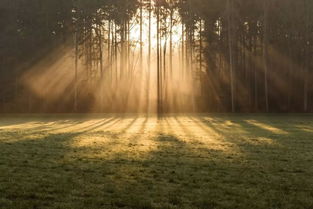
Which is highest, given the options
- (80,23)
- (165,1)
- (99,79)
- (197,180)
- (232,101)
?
(165,1)

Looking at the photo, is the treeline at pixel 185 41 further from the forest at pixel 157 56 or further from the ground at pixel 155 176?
the ground at pixel 155 176

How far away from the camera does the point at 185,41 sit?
1779 inches

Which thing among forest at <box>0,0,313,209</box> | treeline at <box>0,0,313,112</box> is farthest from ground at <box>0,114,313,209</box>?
treeline at <box>0,0,313,112</box>

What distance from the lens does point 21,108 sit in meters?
41.4

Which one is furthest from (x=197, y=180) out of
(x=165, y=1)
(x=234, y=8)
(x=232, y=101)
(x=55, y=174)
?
(x=165, y=1)

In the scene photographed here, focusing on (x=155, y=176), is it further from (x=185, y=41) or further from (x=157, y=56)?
(x=185, y=41)

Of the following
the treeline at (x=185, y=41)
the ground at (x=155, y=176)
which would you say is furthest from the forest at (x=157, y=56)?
the ground at (x=155, y=176)

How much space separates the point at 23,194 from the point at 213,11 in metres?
40.0

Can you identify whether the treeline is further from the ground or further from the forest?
the ground

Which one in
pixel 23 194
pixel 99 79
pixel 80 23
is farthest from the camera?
pixel 99 79

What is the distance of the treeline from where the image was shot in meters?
40.8

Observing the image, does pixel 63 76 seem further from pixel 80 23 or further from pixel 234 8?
pixel 234 8

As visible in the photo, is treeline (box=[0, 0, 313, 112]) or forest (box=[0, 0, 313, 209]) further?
treeline (box=[0, 0, 313, 112])

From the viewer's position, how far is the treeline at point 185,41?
134 ft
